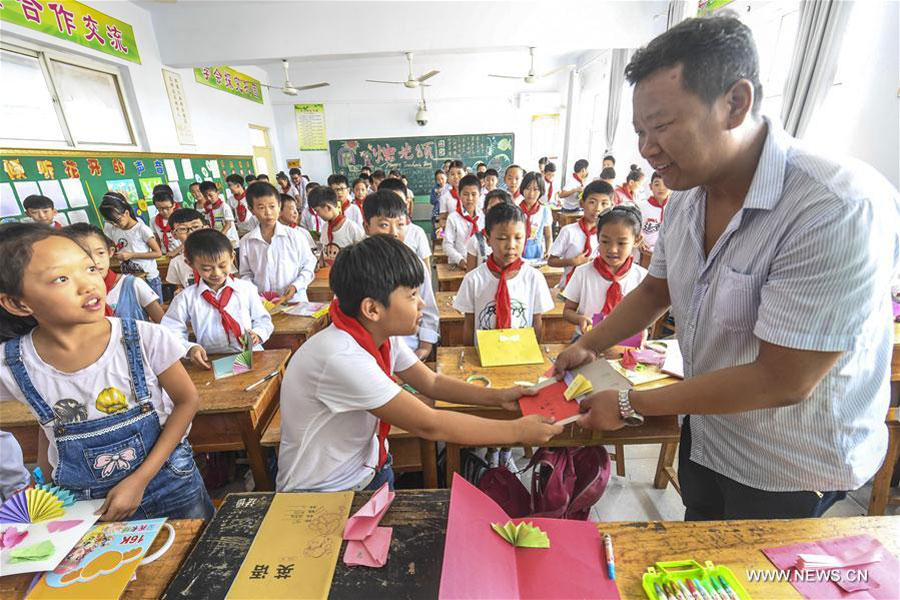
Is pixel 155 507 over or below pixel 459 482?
below

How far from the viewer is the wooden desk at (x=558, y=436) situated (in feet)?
4.78

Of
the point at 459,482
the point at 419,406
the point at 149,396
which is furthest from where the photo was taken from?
the point at 149,396

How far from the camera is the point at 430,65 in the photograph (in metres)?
10.3

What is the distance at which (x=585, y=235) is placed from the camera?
3623 mm

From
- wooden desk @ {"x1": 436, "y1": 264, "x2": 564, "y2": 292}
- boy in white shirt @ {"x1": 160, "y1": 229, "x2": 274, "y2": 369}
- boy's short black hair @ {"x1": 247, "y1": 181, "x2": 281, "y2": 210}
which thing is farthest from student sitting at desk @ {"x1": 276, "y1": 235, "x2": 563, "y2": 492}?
boy's short black hair @ {"x1": 247, "y1": 181, "x2": 281, "y2": 210}

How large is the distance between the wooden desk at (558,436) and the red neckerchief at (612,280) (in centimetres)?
52

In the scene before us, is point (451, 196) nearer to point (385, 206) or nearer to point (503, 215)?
point (385, 206)

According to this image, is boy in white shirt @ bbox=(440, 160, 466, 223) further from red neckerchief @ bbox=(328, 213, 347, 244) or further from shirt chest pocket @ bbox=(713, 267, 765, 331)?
shirt chest pocket @ bbox=(713, 267, 765, 331)

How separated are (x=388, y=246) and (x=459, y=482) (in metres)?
0.65

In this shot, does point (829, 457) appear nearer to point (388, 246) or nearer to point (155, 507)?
point (388, 246)

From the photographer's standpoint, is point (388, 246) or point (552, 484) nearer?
point (388, 246)

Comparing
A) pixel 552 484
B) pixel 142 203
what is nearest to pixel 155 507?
pixel 552 484

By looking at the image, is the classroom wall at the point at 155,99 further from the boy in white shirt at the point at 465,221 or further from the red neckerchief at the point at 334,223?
the boy in white shirt at the point at 465,221

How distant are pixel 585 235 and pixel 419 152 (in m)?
9.27
